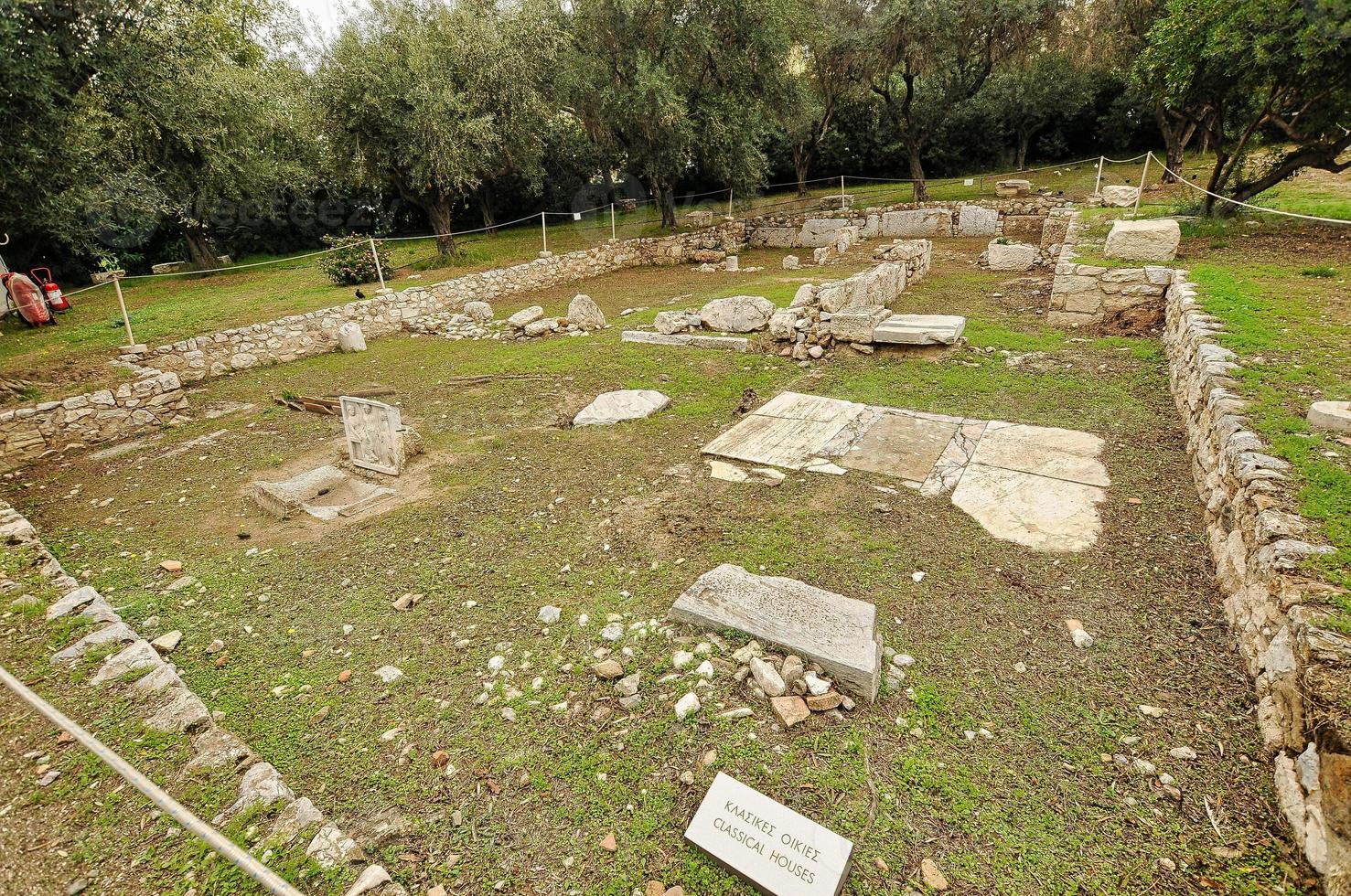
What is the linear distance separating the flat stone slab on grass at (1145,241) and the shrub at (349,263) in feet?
49.7

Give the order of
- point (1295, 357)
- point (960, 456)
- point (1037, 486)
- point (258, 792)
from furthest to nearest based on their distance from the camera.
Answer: point (960, 456) < point (1295, 357) < point (1037, 486) < point (258, 792)

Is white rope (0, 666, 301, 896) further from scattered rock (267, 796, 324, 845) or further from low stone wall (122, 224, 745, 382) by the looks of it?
low stone wall (122, 224, 745, 382)

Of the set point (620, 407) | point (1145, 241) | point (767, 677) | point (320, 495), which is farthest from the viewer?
point (1145, 241)

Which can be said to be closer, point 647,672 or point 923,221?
point 647,672

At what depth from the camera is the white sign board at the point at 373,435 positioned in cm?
650

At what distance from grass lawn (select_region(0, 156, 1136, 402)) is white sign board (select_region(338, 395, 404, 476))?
4.83 m

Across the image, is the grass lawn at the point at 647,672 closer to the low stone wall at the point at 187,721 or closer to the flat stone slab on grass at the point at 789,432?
the low stone wall at the point at 187,721

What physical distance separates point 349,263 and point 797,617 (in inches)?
594

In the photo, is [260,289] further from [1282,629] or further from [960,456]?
[1282,629]

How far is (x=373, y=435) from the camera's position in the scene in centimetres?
665

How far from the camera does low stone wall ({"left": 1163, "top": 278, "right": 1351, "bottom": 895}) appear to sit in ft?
7.27

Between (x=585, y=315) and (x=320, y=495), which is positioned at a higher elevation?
(x=585, y=315)

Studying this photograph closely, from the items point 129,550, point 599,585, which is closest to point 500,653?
point 599,585

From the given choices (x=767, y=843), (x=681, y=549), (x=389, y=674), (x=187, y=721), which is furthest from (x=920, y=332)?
(x=187, y=721)
